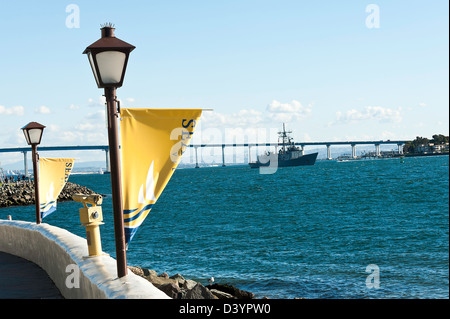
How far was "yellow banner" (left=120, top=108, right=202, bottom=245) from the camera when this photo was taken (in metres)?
6.44

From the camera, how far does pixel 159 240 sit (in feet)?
119

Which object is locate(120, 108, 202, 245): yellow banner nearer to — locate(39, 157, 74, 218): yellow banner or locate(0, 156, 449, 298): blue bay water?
locate(39, 157, 74, 218): yellow banner

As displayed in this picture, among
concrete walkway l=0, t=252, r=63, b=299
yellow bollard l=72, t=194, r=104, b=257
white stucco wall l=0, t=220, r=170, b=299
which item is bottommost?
concrete walkway l=0, t=252, r=63, b=299

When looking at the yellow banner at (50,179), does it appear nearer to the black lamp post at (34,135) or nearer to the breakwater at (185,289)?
the black lamp post at (34,135)

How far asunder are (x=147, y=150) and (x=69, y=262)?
104 inches

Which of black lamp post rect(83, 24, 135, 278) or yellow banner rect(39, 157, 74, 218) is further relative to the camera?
yellow banner rect(39, 157, 74, 218)

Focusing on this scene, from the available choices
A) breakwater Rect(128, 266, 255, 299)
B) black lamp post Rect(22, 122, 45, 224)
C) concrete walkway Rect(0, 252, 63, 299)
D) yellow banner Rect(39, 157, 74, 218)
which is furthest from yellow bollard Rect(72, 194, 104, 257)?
yellow banner Rect(39, 157, 74, 218)

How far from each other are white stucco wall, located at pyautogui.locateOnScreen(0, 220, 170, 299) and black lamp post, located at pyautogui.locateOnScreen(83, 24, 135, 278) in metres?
0.32

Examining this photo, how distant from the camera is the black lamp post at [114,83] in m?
5.88

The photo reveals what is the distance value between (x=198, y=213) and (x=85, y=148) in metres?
120

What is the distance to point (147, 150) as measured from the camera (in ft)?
21.4

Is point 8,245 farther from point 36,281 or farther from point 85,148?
point 85,148

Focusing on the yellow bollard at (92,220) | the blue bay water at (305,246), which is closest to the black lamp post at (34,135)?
the yellow bollard at (92,220)

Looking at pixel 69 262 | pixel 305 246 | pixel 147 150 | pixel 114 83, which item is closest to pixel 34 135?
pixel 69 262
